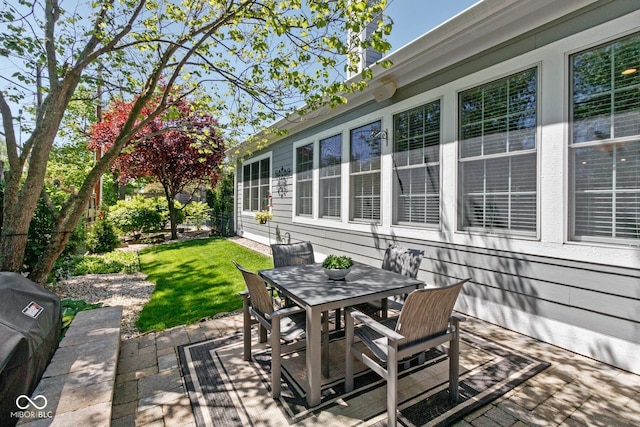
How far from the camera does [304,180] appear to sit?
7.52 m

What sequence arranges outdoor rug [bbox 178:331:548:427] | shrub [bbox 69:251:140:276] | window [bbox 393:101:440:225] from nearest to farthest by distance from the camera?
outdoor rug [bbox 178:331:548:427] → window [bbox 393:101:440:225] → shrub [bbox 69:251:140:276]

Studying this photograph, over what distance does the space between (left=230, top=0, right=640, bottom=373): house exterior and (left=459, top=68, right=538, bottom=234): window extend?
0.01 m

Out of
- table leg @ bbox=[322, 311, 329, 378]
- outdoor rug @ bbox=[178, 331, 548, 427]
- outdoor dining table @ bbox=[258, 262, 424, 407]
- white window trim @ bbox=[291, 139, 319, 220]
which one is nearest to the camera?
outdoor rug @ bbox=[178, 331, 548, 427]

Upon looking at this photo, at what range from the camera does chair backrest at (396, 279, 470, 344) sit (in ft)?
6.08

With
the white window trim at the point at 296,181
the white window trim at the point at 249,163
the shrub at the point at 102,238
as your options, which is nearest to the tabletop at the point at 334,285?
the white window trim at the point at 296,181

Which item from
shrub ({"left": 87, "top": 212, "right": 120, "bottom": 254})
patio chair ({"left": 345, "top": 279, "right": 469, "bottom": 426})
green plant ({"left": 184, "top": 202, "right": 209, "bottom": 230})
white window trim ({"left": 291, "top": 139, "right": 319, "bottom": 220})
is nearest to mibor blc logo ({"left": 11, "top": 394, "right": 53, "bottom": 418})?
patio chair ({"left": 345, "top": 279, "right": 469, "bottom": 426})

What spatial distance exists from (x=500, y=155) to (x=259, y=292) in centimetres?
308

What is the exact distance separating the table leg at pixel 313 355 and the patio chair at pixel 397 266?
3.59 ft

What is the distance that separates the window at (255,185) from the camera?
9828 millimetres

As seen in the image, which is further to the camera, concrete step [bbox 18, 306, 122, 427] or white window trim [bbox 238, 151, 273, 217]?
white window trim [bbox 238, 151, 273, 217]

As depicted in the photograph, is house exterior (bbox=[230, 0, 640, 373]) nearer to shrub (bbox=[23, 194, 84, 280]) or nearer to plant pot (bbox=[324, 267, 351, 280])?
plant pot (bbox=[324, 267, 351, 280])

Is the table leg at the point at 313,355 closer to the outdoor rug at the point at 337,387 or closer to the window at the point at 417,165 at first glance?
the outdoor rug at the point at 337,387

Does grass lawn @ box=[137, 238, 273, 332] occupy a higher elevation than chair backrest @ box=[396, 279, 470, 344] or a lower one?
lower

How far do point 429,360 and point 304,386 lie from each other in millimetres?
1207
